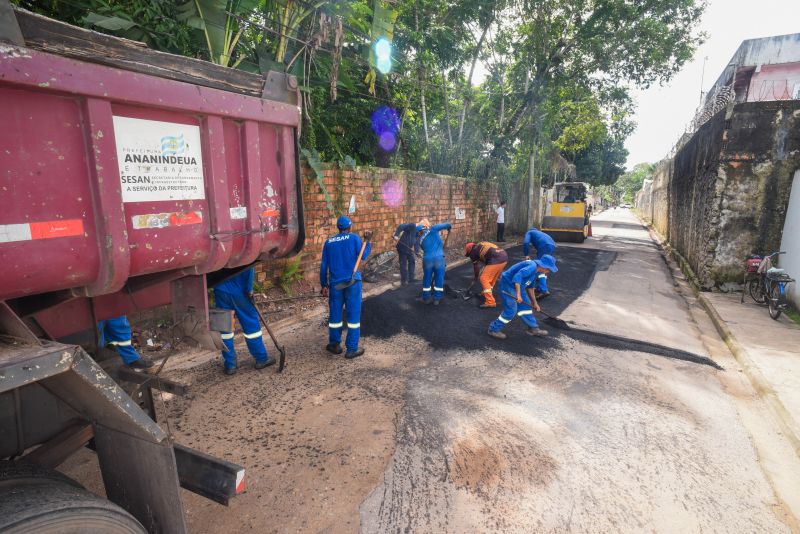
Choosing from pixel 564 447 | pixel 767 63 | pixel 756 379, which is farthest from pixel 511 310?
pixel 767 63

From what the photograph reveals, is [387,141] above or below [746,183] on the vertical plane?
above

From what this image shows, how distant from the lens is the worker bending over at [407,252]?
833 cm

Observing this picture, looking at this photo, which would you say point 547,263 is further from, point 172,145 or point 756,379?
point 172,145

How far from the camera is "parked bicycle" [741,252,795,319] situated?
20.4 ft

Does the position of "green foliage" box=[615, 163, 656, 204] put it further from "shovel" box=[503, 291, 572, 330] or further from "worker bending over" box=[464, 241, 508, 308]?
"shovel" box=[503, 291, 572, 330]

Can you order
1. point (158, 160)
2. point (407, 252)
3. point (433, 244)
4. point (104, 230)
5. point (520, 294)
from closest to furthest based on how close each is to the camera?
point (104, 230) → point (158, 160) → point (520, 294) → point (433, 244) → point (407, 252)

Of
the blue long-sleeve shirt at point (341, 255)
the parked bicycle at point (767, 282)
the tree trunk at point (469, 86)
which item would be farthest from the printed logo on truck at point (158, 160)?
the tree trunk at point (469, 86)

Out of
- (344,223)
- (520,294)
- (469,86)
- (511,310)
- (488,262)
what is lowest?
(511,310)

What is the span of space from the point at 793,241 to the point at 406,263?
6.62 metres

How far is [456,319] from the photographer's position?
250 inches

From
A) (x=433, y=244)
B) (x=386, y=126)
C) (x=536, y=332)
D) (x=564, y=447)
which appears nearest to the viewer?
(x=564, y=447)

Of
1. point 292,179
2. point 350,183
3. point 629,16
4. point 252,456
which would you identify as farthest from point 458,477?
point 629,16

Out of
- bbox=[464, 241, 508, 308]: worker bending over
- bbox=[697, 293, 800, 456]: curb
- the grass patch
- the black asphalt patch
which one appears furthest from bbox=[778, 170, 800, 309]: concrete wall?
bbox=[464, 241, 508, 308]: worker bending over

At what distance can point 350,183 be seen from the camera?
7.95 metres
